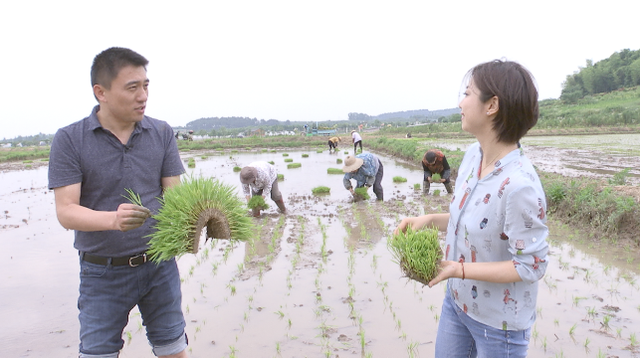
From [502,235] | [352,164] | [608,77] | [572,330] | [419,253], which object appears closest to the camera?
[502,235]

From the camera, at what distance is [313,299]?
427cm

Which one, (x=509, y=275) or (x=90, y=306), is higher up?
(x=509, y=275)

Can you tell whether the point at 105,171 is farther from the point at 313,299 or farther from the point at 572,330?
the point at 572,330

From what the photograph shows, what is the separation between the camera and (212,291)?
4.62 metres

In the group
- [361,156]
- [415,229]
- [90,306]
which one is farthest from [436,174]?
[90,306]

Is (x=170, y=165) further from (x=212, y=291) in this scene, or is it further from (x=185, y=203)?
(x=212, y=291)

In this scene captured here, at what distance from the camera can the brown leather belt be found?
6.77 feet

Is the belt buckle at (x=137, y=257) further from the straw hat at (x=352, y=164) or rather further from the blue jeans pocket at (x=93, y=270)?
the straw hat at (x=352, y=164)

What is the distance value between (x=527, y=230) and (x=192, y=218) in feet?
5.10

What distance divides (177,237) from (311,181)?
1067 cm

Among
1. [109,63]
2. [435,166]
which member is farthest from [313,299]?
[435,166]

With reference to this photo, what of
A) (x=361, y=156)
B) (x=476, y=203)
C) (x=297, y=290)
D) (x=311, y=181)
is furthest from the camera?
(x=311, y=181)

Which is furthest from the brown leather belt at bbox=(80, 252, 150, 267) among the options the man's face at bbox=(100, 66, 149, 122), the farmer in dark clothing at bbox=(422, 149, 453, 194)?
the farmer in dark clothing at bbox=(422, 149, 453, 194)

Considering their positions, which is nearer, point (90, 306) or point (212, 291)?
point (90, 306)
